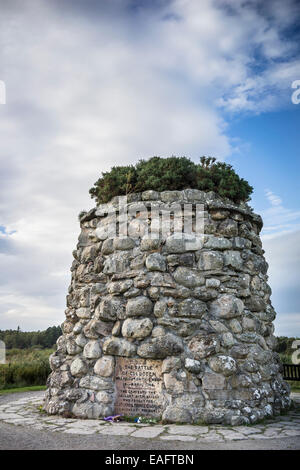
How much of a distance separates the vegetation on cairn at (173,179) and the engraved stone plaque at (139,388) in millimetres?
2984

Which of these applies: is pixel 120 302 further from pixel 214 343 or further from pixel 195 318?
pixel 214 343

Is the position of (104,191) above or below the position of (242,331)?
above

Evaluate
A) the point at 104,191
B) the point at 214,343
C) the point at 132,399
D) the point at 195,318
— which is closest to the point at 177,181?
the point at 104,191

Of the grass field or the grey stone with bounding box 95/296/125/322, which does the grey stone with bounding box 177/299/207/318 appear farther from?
the grass field

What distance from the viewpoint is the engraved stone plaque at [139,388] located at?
209 inches

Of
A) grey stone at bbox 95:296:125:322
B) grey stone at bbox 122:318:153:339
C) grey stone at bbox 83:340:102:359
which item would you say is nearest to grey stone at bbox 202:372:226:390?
grey stone at bbox 122:318:153:339

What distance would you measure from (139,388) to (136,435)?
0.99 metres

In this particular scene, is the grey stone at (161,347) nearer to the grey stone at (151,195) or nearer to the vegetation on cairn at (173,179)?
the grey stone at (151,195)

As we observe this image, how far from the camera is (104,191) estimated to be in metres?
6.86

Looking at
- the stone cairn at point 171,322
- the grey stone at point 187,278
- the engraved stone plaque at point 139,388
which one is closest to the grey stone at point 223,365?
the stone cairn at point 171,322

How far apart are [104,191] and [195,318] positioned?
2925 millimetres

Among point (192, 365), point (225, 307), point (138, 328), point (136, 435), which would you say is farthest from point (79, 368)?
point (225, 307)

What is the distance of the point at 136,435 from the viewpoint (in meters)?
4.42

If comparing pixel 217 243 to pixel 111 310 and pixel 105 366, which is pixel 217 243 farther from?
pixel 105 366
